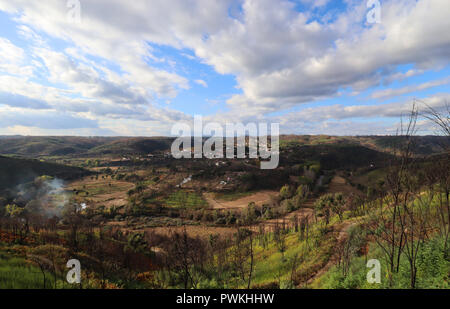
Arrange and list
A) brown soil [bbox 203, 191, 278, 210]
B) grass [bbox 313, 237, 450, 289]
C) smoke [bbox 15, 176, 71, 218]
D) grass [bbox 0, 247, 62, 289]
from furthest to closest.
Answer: brown soil [bbox 203, 191, 278, 210] < smoke [bbox 15, 176, 71, 218] < grass [bbox 0, 247, 62, 289] < grass [bbox 313, 237, 450, 289]

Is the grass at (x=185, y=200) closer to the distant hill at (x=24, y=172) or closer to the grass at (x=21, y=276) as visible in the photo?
the distant hill at (x=24, y=172)

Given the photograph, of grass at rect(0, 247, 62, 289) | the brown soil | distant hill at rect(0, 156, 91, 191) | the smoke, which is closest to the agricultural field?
grass at rect(0, 247, 62, 289)

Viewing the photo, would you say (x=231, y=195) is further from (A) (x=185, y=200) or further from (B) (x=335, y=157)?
(B) (x=335, y=157)

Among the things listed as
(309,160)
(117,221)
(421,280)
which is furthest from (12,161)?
(309,160)

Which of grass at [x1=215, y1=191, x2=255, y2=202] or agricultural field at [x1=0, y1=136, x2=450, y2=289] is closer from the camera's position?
agricultural field at [x1=0, y1=136, x2=450, y2=289]

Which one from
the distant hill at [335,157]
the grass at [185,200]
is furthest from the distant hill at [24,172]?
the distant hill at [335,157]

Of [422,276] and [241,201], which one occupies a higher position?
[422,276]

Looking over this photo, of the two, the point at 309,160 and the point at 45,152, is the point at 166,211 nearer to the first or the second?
the point at 309,160

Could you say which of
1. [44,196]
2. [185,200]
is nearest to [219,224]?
[185,200]

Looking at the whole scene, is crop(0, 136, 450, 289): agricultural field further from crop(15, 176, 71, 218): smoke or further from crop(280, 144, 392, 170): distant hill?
crop(280, 144, 392, 170): distant hill
